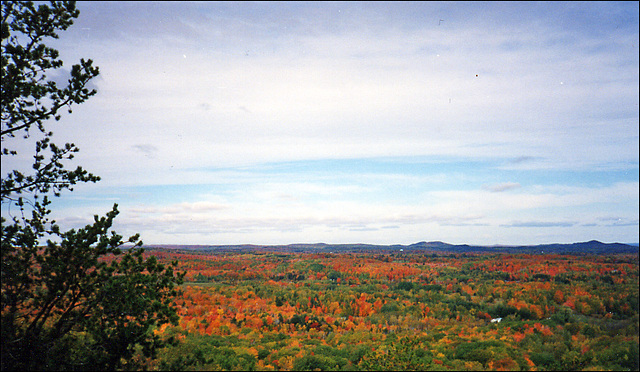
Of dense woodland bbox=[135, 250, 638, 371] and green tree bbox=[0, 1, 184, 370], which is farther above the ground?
green tree bbox=[0, 1, 184, 370]

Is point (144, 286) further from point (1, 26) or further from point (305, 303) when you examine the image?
point (305, 303)

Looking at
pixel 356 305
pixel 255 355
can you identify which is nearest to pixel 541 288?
pixel 356 305

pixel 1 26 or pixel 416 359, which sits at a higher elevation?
pixel 1 26

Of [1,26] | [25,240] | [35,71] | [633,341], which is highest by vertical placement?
[1,26]

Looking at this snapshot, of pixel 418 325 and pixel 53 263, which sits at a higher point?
pixel 53 263

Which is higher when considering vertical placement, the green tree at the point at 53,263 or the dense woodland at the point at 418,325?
the green tree at the point at 53,263

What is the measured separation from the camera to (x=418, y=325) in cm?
1761

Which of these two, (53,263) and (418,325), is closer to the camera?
(53,263)

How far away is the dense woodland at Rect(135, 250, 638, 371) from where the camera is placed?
1079 centimetres

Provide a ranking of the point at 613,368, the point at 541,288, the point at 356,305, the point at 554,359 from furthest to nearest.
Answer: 1. the point at 541,288
2. the point at 356,305
3. the point at 554,359
4. the point at 613,368

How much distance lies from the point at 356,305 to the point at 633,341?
13474mm

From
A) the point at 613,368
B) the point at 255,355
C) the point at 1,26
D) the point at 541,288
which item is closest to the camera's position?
the point at 1,26

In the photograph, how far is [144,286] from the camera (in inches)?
348

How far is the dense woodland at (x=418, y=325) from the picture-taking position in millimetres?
10789
